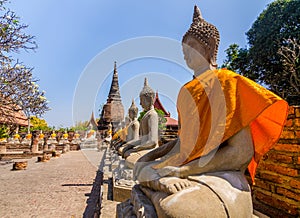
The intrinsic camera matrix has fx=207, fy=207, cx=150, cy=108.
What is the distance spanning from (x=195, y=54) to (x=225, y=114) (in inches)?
27.5

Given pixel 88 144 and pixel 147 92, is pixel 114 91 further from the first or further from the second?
pixel 147 92

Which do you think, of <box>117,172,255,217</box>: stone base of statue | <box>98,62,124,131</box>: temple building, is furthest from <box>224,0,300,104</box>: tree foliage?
<box>98,62,124,131</box>: temple building

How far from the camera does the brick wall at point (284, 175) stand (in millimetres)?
2535

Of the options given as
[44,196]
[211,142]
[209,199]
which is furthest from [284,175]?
[44,196]

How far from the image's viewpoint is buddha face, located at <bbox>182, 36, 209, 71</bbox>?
1.95 metres

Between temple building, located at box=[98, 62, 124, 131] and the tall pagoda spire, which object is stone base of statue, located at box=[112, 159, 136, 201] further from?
the tall pagoda spire

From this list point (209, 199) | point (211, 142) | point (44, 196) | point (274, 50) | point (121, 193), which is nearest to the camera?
point (209, 199)

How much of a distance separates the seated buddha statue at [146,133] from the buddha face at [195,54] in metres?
1.83

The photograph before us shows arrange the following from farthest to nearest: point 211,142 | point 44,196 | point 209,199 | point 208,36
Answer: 1. point 44,196
2. point 208,36
3. point 211,142
4. point 209,199

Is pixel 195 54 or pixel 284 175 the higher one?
pixel 195 54

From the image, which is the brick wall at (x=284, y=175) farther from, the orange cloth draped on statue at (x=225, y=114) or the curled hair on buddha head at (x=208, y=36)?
the curled hair on buddha head at (x=208, y=36)

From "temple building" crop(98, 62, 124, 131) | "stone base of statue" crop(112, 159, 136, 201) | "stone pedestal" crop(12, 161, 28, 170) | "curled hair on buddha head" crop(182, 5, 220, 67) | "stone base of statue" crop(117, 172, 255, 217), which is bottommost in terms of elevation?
"stone pedestal" crop(12, 161, 28, 170)

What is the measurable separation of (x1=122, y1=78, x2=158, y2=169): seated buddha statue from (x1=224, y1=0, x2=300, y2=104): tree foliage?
11.1 meters

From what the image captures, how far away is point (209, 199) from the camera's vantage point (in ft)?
4.15
